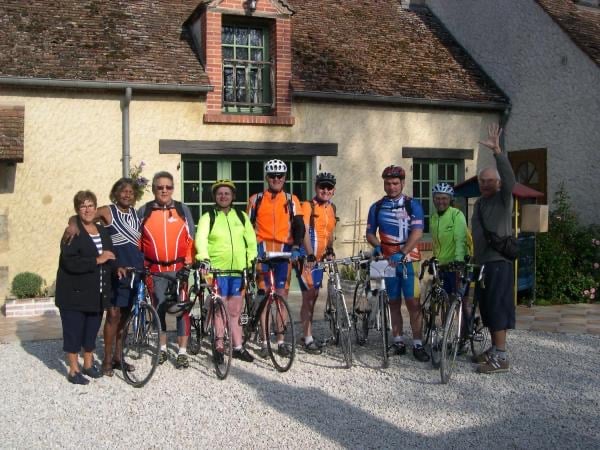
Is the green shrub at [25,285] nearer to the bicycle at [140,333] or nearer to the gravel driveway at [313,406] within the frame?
the gravel driveway at [313,406]

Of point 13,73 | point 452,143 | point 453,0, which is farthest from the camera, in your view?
point 453,0

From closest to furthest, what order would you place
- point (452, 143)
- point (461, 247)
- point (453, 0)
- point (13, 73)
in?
point (461, 247) < point (13, 73) < point (452, 143) < point (453, 0)

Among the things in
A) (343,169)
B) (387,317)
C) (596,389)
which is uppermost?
(343,169)

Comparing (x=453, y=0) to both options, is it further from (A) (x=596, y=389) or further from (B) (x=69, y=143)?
(A) (x=596, y=389)

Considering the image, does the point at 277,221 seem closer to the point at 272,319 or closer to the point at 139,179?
the point at 272,319

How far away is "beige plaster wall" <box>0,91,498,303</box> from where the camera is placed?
10445mm

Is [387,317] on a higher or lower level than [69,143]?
lower

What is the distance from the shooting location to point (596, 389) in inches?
229

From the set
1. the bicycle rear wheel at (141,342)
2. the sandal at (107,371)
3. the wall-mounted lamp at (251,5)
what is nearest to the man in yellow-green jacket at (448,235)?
the bicycle rear wheel at (141,342)

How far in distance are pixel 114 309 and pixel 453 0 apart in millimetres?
11455

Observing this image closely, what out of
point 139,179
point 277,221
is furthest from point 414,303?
point 139,179

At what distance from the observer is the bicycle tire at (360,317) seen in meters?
7.22

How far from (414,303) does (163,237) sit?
2.46 m

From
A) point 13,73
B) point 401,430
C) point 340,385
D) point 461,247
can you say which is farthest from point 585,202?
point 13,73
